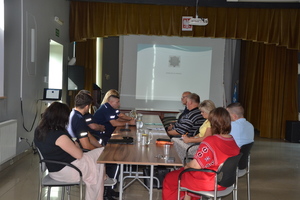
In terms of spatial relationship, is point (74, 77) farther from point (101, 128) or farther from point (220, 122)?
point (220, 122)

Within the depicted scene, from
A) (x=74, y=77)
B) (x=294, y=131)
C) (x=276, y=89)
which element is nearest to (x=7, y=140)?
(x=74, y=77)

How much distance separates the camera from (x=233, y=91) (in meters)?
12.0

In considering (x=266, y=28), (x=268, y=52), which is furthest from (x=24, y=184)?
(x=268, y=52)

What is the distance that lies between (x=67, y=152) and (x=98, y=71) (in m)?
9.04

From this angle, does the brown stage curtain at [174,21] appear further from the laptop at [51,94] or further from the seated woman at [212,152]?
the seated woman at [212,152]

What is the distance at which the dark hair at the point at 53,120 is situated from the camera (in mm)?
3020

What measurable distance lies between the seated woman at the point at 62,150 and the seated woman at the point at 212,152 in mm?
801

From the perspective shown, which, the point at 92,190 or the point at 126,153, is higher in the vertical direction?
the point at 126,153

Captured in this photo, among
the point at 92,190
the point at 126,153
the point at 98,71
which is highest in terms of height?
the point at 98,71

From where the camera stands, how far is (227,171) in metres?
2.89

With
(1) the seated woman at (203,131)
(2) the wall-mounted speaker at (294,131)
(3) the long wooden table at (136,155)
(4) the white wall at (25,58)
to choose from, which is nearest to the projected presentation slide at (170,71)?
(2) the wall-mounted speaker at (294,131)

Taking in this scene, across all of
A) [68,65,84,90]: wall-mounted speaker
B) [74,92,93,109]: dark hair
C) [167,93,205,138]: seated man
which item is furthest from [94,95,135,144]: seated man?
[68,65,84,90]: wall-mounted speaker

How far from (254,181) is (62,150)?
10.8ft

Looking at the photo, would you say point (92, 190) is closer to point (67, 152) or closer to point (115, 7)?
point (67, 152)
